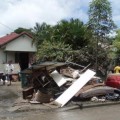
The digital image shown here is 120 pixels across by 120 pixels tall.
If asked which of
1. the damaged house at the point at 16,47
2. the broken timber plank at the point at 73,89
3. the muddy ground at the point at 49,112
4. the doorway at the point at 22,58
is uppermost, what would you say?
the damaged house at the point at 16,47

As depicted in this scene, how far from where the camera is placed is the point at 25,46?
36406 mm

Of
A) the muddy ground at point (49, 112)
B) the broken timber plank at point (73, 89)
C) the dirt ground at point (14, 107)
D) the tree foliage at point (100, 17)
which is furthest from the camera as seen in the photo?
the tree foliage at point (100, 17)

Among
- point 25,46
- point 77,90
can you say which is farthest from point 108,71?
point 77,90

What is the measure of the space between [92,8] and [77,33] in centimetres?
442

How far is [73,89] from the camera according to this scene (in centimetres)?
2009

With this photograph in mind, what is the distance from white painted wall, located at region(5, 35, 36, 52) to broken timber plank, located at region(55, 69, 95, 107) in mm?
15538

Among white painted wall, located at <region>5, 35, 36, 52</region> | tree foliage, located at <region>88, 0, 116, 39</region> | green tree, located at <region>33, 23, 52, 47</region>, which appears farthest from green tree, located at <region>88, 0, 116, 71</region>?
white painted wall, located at <region>5, 35, 36, 52</region>

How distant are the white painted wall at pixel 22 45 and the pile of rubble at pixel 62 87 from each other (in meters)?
11.2

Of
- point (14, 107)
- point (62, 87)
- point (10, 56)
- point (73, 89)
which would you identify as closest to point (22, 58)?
point (10, 56)

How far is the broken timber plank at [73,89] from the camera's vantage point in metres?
19.2

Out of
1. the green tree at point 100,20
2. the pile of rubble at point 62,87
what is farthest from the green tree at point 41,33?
the pile of rubble at point 62,87

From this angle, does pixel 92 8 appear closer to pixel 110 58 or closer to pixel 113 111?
pixel 110 58

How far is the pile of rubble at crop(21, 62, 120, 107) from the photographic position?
19719mm

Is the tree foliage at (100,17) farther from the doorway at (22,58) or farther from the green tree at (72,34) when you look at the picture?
the doorway at (22,58)
